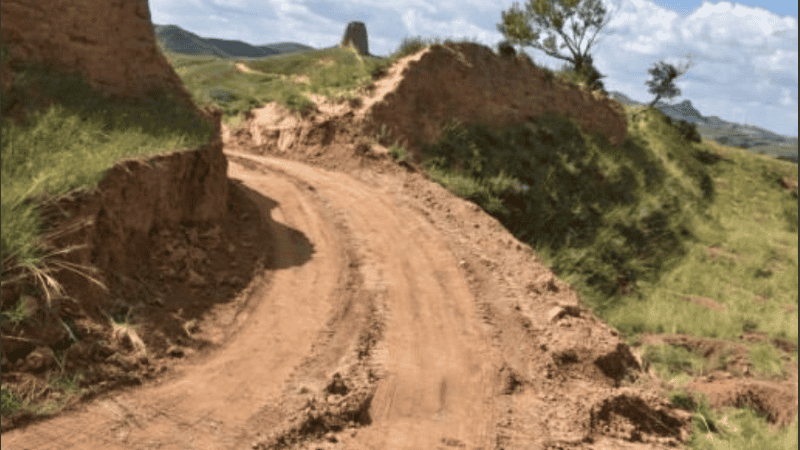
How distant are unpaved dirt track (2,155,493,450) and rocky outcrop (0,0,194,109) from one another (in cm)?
270

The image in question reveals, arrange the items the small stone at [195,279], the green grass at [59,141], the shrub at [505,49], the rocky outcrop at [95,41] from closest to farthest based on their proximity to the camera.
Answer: the green grass at [59,141] < the small stone at [195,279] < the rocky outcrop at [95,41] < the shrub at [505,49]

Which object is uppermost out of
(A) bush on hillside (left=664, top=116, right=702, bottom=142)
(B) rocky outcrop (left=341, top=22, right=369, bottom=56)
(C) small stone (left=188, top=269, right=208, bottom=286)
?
(B) rocky outcrop (left=341, top=22, right=369, bottom=56)

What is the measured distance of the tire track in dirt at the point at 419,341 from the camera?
565 centimetres

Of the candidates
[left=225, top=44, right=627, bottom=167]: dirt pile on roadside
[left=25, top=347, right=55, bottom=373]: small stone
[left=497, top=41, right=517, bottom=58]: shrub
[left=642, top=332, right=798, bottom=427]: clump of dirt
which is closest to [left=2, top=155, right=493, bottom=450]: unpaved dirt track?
[left=25, top=347, right=55, bottom=373]: small stone

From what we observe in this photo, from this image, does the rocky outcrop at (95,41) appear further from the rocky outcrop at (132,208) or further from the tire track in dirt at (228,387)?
the tire track in dirt at (228,387)

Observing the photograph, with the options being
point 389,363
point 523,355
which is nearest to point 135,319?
point 389,363

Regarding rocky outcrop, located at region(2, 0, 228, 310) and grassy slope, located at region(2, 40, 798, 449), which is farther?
grassy slope, located at region(2, 40, 798, 449)

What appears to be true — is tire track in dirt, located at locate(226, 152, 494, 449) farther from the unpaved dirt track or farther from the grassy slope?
the grassy slope

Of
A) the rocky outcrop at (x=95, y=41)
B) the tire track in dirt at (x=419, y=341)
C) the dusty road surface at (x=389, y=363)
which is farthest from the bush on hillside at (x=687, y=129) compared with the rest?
the rocky outcrop at (x=95, y=41)

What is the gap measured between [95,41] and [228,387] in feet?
17.5

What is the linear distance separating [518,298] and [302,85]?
31.9ft

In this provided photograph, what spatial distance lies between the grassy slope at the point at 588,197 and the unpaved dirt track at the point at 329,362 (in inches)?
61.4

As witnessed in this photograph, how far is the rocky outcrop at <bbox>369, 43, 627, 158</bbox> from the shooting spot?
14836mm

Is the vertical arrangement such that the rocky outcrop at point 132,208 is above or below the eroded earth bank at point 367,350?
above
